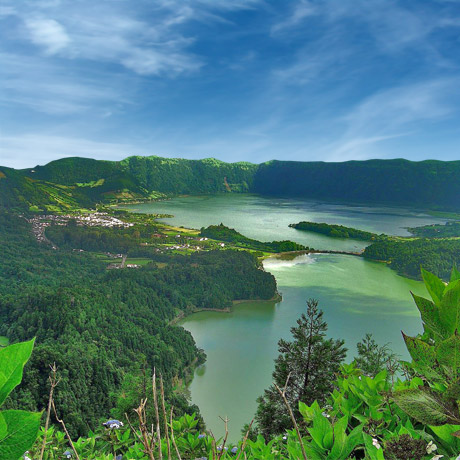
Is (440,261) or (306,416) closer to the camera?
(306,416)

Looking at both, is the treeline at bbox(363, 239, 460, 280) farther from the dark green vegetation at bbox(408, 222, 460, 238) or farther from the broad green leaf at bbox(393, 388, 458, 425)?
the broad green leaf at bbox(393, 388, 458, 425)

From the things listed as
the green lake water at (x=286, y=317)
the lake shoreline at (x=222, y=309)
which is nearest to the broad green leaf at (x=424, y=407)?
the green lake water at (x=286, y=317)

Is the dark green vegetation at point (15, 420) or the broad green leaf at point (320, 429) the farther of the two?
the broad green leaf at point (320, 429)

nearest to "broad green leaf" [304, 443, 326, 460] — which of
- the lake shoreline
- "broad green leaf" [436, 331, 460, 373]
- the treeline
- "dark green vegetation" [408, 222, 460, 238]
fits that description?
"broad green leaf" [436, 331, 460, 373]

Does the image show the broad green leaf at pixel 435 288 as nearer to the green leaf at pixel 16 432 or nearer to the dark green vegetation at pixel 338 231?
the green leaf at pixel 16 432

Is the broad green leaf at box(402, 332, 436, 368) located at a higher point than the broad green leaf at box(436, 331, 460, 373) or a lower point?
lower

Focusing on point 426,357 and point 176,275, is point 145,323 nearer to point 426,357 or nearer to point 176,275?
point 176,275

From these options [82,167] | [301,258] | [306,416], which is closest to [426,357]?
[306,416]
